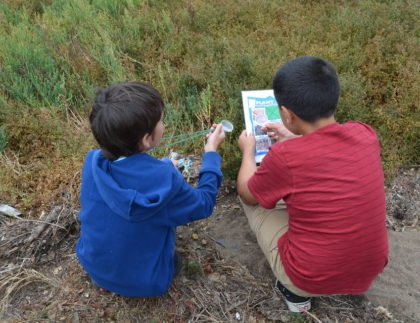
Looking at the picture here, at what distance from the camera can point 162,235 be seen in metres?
1.91

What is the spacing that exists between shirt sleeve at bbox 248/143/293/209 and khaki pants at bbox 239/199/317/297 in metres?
0.31

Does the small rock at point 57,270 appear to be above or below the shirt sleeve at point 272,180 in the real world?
below

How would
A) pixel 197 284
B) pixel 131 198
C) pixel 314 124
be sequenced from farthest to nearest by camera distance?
A: 1. pixel 197 284
2. pixel 314 124
3. pixel 131 198

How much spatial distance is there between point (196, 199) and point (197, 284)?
0.72 m

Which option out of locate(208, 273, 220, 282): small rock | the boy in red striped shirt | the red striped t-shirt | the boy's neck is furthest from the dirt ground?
the boy's neck

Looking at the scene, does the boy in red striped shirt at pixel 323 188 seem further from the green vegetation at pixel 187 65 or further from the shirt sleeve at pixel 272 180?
the green vegetation at pixel 187 65

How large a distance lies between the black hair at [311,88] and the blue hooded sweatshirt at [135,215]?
A: 0.63 meters

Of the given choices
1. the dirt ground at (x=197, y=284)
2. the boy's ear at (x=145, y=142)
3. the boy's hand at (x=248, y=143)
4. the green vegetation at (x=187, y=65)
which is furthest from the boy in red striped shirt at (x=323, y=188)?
the green vegetation at (x=187, y=65)

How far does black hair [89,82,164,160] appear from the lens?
166cm

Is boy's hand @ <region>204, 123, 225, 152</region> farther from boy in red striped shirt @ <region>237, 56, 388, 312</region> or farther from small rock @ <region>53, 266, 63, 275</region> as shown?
small rock @ <region>53, 266, 63, 275</region>

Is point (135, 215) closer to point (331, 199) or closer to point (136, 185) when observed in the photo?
point (136, 185)

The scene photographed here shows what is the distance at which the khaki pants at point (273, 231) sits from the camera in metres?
2.02

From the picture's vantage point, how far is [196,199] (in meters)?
1.88

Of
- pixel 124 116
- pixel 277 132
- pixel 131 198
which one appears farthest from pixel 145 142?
pixel 277 132
